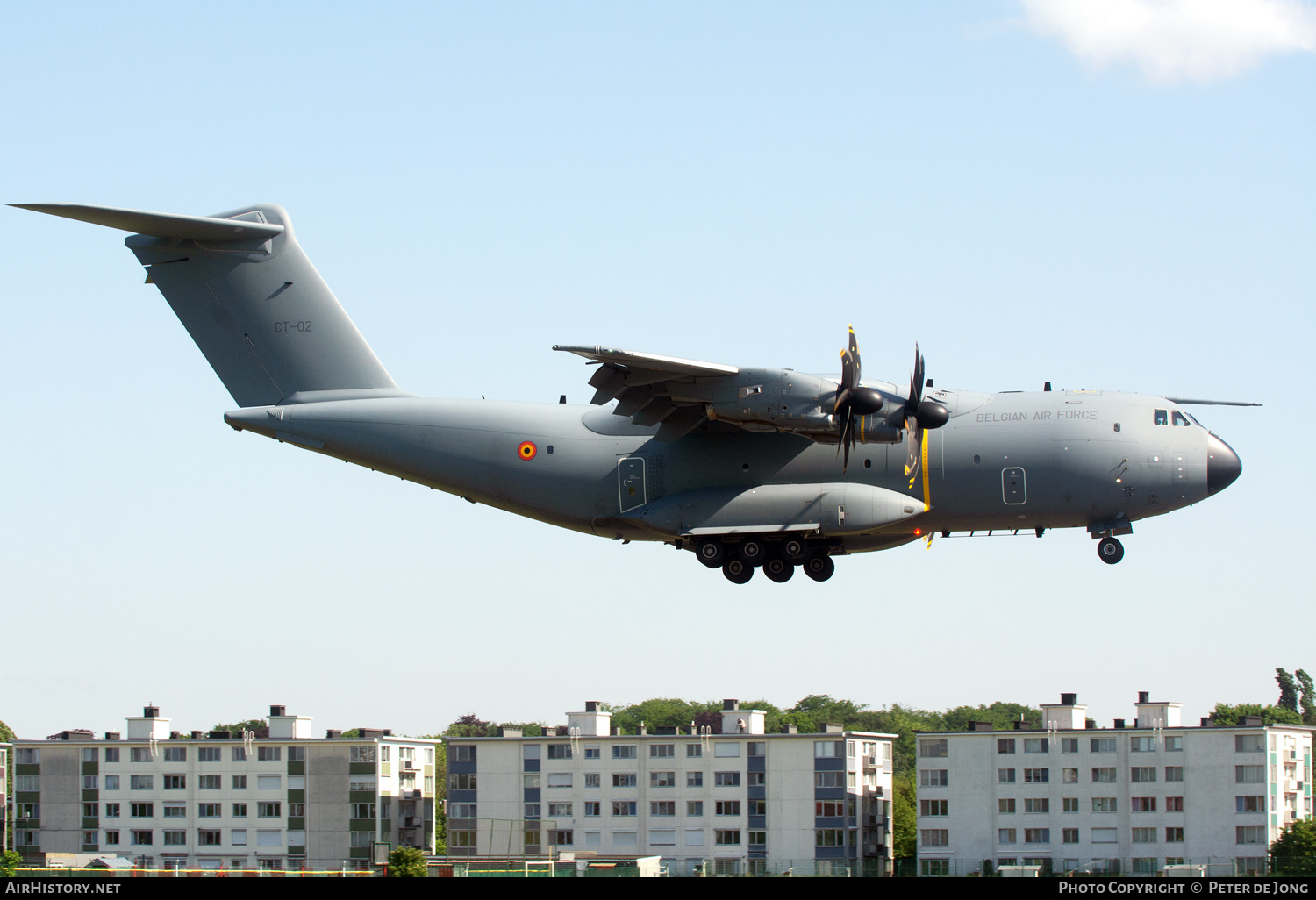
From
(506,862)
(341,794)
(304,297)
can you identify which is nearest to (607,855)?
(341,794)

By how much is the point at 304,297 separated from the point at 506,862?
17329mm

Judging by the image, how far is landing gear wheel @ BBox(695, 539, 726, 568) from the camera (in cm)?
2752

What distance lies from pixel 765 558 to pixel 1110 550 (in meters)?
5.89

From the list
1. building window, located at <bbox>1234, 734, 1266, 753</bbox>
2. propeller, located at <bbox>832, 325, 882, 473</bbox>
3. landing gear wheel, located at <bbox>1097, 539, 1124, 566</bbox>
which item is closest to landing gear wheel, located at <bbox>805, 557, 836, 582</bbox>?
propeller, located at <bbox>832, 325, 882, 473</bbox>

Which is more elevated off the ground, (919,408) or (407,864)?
(919,408)

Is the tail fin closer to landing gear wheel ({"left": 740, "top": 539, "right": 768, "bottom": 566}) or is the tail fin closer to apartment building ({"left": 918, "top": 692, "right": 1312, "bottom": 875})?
landing gear wheel ({"left": 740, "top": 539, "right": 768, "bottom": 566})

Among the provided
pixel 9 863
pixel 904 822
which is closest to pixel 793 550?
pixel 9 863

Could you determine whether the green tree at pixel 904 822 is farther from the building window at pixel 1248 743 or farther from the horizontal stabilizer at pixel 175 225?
the horizontal stabilizer at pixel 175 225

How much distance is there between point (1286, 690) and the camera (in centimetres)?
9950

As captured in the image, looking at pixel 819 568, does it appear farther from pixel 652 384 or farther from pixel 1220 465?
pixel 1220 465

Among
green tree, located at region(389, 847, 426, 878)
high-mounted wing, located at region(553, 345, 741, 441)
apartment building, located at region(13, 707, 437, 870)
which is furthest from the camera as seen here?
apartment building, located at region(13, 707, 437, 870)

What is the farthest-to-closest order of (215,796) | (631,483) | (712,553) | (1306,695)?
1. (1306,695)
2. (215,796)
3. (631,483)
4. (712,553)
